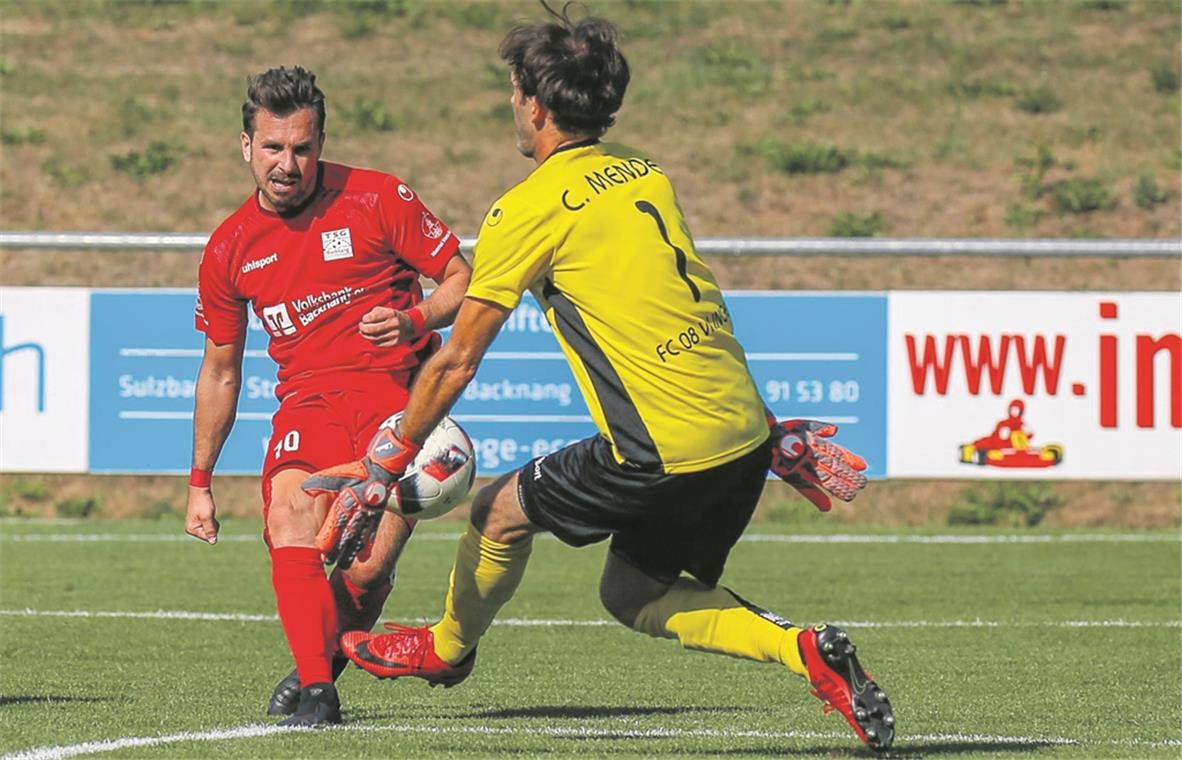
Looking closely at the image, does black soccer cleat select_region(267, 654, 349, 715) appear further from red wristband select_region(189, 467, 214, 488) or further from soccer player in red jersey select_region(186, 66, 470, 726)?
red wristband select_region(189, 467, 214, 488)

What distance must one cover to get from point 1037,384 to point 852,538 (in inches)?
64.4

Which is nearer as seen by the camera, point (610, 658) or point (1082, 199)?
point (610, 658)

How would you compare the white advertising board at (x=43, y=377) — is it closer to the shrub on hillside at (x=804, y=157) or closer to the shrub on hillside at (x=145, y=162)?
the shrub on hillside at (x=145, y=162)

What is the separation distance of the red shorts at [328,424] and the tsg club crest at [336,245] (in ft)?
1.33

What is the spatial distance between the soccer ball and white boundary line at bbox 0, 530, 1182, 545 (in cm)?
785

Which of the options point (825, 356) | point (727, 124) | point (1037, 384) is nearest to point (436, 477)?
point (825, 356)

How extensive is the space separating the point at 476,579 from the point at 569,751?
623mm

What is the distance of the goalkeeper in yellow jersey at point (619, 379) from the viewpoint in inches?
217

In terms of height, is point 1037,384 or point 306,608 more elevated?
point 306,608

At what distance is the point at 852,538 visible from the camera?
14.5 metres

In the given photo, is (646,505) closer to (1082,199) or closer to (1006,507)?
(1006,507)

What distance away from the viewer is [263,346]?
47.3ft

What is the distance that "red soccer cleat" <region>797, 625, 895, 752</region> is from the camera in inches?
216

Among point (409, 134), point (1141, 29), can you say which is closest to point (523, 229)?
point (409, 134)
